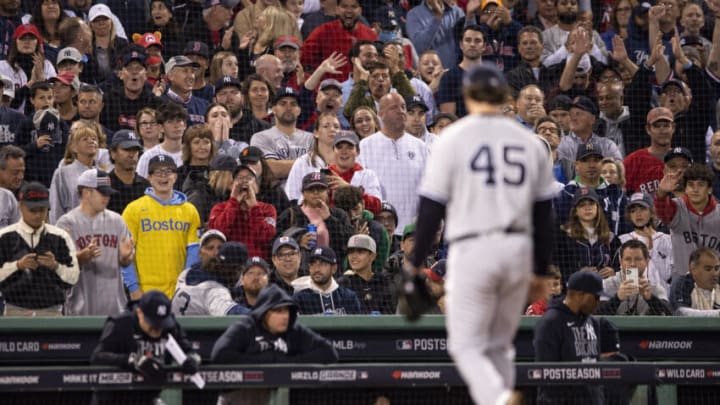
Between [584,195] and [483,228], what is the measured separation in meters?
5.22

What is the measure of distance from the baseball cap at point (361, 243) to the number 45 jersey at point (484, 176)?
4205 millimetres

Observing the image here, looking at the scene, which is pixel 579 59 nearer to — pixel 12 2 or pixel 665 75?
pixel 665 75

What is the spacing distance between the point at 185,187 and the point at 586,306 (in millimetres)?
3417

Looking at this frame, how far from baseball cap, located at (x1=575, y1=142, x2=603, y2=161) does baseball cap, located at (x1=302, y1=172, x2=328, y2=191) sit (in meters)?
2.35

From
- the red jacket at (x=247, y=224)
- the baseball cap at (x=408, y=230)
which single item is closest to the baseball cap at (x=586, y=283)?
the baseball cap at (x=408, y=230)

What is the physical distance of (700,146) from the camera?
13.0 meters

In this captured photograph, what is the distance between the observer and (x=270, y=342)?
8.30 metres

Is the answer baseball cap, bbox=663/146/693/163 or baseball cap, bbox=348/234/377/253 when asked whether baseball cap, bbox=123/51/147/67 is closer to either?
baseball cap, bbox=348/234/377/253

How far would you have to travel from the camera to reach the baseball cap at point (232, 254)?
9312 millimetres

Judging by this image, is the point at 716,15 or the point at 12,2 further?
the point at 716,15

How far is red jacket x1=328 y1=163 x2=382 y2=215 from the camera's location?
10.7 meters

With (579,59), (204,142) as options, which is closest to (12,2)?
(204,142)

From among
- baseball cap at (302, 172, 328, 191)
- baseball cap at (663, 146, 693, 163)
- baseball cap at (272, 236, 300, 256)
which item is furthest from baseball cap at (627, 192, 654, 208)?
baseball cap at (272, 236, 300, 256)

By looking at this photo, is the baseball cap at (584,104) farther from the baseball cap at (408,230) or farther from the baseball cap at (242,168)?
the baseball cap at (242,168)
